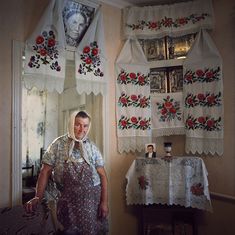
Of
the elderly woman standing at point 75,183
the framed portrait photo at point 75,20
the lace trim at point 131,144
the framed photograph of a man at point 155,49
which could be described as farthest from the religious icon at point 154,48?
the elderly woman standing at point 75,183

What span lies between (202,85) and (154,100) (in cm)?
42

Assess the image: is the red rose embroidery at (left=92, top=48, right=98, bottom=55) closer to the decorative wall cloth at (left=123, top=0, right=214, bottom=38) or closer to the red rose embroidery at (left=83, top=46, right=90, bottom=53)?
the red rose embroidery at (left=83, top=46, right=90, bottom=53)

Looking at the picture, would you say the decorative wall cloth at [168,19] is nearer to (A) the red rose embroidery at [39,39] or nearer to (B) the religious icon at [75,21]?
(B) the religious icon at [75,21]

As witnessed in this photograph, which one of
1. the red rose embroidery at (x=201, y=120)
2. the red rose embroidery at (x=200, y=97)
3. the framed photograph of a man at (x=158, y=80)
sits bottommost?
the red rose embroidery at (x=201, y=120)

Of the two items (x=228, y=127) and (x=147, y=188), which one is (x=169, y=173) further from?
(x=228, y=127)

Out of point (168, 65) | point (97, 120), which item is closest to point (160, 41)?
point (168, 65)

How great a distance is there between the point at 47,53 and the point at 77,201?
1.01m

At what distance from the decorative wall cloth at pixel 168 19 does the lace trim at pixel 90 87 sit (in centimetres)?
52

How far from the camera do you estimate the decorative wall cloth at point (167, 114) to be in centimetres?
225

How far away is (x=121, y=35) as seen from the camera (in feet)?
7.71

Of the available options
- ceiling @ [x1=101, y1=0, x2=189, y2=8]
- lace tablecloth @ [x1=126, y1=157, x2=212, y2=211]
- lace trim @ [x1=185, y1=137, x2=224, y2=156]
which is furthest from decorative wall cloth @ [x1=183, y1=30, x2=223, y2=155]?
ceiling @ [x1=101, y1=0, x2=189, y2=8]

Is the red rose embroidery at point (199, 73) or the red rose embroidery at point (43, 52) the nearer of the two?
the red rose embroidery at point (43, 52)


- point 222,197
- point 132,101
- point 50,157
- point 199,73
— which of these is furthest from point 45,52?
point 222,197

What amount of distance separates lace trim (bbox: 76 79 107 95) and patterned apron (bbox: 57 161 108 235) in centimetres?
61
